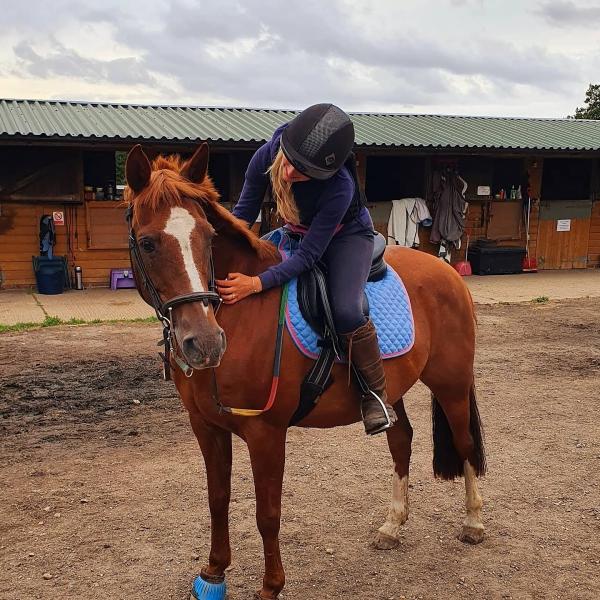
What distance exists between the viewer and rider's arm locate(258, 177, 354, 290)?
273cm

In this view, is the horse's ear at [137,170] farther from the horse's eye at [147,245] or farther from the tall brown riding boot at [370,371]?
the tall brown riding boot at [370,371]

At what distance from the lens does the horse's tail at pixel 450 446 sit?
3803mm

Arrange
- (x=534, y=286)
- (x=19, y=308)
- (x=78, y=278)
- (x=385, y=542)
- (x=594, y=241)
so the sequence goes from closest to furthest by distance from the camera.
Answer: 1. (x=385, y=542)
2. (x=19, y=308)
3. (x=78, y=278)
4. (x=534, y=286)
5. (x=594, y=241)

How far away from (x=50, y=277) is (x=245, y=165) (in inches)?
172

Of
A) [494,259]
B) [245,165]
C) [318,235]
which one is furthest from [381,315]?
[494,259]

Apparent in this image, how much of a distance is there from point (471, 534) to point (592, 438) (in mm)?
2035

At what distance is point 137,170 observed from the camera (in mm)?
2424

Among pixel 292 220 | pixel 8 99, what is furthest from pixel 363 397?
pixel 8 99

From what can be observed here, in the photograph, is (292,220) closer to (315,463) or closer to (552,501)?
(315,463)

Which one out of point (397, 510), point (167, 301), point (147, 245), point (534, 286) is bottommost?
point (397, 510)

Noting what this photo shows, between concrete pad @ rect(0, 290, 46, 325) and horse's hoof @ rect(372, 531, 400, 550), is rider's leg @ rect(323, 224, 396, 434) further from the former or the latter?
concrete pad @ rect(0, 290, 46, 325)

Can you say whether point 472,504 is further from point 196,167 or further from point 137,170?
point 137,170

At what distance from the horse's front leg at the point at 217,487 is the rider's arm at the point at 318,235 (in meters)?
0.80

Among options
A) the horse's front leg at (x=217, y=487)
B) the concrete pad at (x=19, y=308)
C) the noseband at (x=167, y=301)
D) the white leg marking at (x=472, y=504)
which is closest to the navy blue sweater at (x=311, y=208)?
the noseband at (x=167, y=301)
